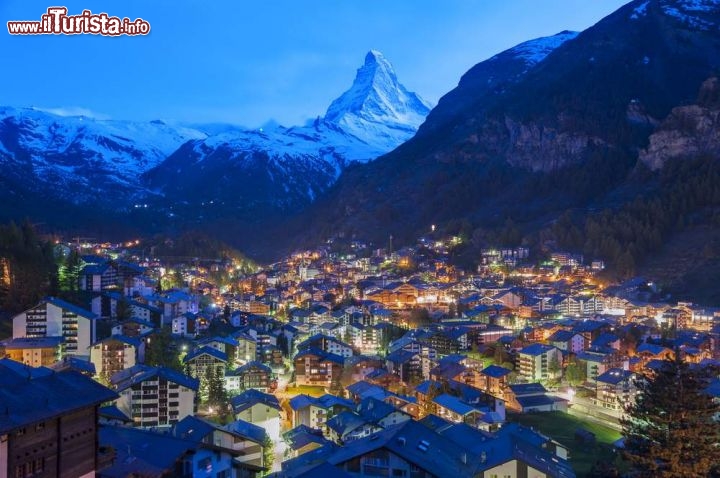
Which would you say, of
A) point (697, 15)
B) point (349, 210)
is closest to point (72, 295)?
point (349, 210)

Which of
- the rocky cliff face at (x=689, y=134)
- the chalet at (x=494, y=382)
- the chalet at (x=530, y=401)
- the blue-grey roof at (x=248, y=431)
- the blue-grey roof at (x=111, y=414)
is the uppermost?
the rocky cliff face at (x=689, y=134)

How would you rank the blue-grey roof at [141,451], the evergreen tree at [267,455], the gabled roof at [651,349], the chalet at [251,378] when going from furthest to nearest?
1. the gabled roof at [651,349]
2. the chalet at [251,378]
3. the evergreen tree at [267,455]
4. the blue-grey roof at [141,451]

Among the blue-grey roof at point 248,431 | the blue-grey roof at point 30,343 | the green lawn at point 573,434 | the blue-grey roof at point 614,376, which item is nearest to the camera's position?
the blue-grey roof at point 248,431

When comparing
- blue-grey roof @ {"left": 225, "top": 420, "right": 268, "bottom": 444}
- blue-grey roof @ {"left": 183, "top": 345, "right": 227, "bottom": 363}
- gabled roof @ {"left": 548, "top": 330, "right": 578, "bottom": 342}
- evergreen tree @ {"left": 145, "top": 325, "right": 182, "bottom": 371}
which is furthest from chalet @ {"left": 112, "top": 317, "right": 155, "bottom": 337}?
gabled roof @ {"left": 548, "top": 330, "right": 578, "bottom": 342}

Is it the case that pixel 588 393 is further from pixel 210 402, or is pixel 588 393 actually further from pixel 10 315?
pixel 10 315

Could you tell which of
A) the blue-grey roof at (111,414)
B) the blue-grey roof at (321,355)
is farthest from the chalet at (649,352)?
the blue-grey roof at (111,414)

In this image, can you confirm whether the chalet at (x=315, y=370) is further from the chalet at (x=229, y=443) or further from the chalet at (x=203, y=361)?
the chalet at (x=229, y=443)
